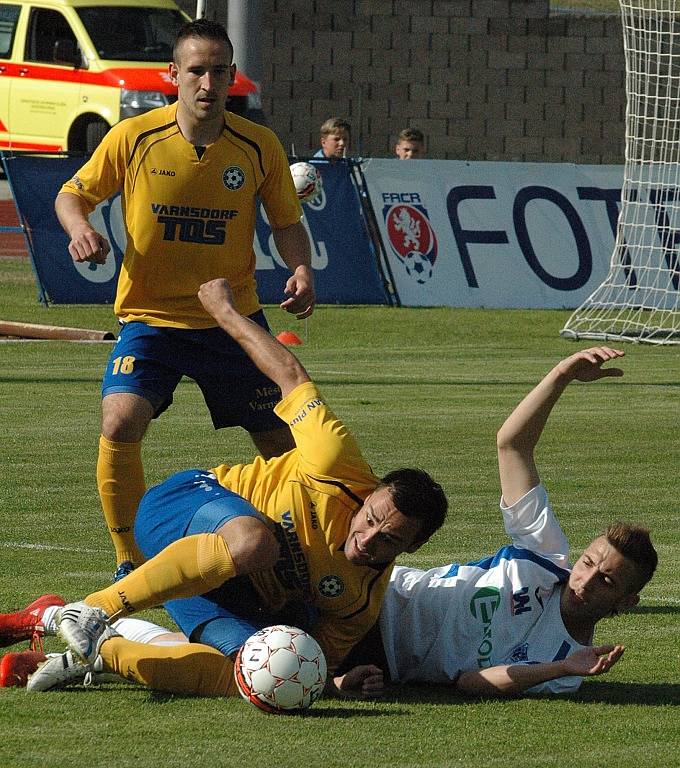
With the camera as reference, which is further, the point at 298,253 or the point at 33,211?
the point at 33,211

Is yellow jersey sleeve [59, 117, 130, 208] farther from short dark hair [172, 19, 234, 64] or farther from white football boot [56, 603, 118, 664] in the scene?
white football boot [56, 603, 118, 664]

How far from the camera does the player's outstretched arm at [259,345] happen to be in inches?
240

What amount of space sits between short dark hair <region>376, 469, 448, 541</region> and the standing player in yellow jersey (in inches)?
67.7

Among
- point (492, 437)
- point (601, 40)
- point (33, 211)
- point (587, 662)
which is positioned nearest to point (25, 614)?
point (587, 662)

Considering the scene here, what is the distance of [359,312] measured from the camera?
19.2 m

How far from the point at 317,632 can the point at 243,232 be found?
2142mm

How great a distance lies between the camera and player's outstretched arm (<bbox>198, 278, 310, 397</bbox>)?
20.0ft

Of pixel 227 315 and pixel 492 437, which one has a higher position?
pixel 227 315

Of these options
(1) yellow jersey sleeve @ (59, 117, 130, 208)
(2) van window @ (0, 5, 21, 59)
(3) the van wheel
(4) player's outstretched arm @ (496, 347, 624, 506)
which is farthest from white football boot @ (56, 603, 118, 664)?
(2) van window @ (0, 5, 21, 59)

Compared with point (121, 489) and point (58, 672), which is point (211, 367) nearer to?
point (121, 489)

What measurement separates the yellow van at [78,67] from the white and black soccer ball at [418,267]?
5.77 m

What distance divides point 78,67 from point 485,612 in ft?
64.2

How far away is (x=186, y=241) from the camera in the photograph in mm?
7398

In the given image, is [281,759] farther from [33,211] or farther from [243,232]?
[33,211]
